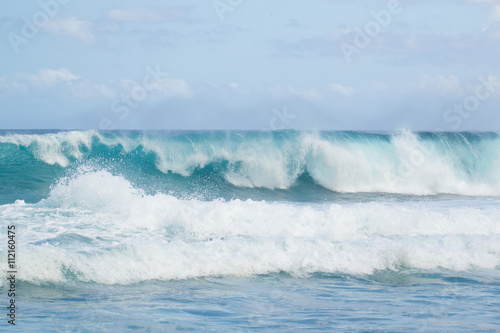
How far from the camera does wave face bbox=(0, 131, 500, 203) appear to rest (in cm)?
2056

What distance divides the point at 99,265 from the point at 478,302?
17.5ft

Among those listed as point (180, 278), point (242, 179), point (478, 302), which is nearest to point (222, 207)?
point (180, 278)

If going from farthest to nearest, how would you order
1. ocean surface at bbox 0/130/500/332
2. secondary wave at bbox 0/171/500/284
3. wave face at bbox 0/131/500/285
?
wave face at bbox 0/131/500/285
secondary wave at bbox 0/171/500/284
ocean surface at bbox 0/130/500/332

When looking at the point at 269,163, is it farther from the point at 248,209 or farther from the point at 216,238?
the point at 216,238

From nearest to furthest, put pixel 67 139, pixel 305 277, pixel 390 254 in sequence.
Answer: pixel 305 277, pixel 390 254, pixel 67 139

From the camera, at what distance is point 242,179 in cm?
2094

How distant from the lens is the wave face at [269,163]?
2056 cm

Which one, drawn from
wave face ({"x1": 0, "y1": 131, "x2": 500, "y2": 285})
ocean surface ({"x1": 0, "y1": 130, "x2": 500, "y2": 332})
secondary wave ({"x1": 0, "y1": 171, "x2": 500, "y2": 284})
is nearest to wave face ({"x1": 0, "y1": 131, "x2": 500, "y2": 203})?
wave face ({"x1": 0, "y1": 131, "x2": 500, "y2": 285})

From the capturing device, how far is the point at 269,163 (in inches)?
856

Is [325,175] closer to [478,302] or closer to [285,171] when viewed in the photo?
[285,171]

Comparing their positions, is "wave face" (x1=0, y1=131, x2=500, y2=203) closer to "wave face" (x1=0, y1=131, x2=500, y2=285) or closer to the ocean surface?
"wave face" (x1=0, y1=131, x2=500, y2=285)

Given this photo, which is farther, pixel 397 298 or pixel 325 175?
pixel 325 175

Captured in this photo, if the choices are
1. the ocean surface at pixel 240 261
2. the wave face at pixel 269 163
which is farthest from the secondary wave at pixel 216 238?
the wave face at pixel 269 163

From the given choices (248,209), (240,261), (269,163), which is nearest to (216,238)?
(248,209)
